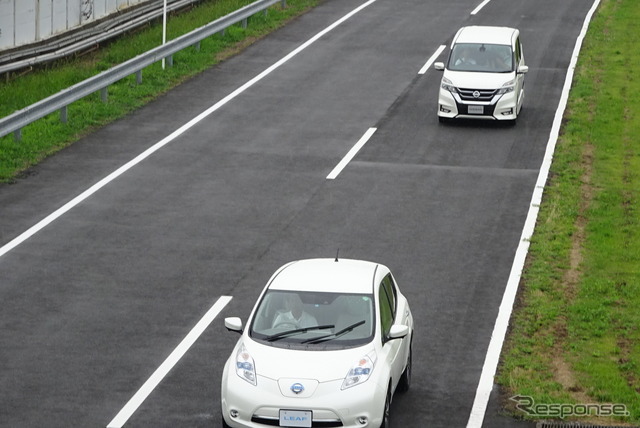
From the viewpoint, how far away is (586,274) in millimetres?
18359

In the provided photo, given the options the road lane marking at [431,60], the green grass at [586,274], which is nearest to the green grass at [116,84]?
the road lane marking at [431,60]

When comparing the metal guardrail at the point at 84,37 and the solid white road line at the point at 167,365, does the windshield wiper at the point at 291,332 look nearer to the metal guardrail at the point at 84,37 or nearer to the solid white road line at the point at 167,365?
the solid white road line at the point at 167,365

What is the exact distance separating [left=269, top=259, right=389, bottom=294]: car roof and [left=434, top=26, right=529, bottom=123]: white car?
13.5 m

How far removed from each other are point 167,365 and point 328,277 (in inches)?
96.5

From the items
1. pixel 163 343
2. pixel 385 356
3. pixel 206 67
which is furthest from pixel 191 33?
pixel 385 356

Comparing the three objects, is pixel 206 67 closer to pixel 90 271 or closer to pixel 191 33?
pixel 191 33

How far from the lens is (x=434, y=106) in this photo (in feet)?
95.1

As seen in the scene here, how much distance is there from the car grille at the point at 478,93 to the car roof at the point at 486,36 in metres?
1.69

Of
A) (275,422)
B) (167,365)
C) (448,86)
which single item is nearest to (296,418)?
(275,422)

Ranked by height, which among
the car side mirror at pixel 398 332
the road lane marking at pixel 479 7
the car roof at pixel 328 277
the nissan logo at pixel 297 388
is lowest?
the road lane marking at pixel 479 7

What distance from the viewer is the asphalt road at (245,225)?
14.4 metres

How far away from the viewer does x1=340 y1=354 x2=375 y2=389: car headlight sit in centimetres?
1234

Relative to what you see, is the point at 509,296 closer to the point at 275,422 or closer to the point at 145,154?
the point at 275,422

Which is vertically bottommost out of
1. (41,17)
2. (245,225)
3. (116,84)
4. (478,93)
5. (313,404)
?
(116,84)
